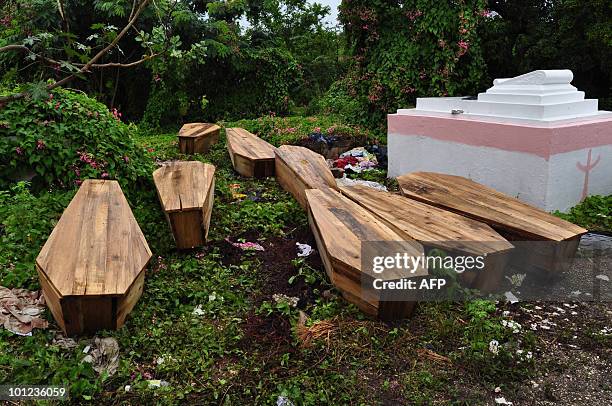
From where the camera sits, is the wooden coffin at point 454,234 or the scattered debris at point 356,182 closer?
the wooden coffin at point 454,234

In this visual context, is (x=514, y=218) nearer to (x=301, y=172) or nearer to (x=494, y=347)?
(x=494, y=347)

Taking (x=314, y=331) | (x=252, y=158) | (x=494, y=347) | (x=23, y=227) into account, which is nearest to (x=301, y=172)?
(x=252, y=158)

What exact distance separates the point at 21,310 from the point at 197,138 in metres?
4.67

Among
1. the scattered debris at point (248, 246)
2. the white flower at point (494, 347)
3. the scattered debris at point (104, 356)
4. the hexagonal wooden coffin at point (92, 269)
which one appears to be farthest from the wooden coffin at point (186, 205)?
the white flower at point (494, 347)

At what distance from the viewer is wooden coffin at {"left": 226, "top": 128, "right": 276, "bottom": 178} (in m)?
5.92

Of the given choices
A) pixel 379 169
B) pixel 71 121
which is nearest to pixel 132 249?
pixel 71 121

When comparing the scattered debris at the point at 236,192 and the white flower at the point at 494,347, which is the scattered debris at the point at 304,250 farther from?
the white flower at the point at 494,347

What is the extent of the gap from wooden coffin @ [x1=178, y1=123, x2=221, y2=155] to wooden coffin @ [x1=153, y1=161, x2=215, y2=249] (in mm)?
2669

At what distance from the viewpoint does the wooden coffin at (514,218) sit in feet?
10.9

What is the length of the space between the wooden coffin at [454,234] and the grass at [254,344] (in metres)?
0.22

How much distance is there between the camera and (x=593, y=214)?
4.50 m

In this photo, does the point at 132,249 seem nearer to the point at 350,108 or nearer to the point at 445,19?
the point at 445,19

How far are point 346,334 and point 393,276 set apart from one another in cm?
45

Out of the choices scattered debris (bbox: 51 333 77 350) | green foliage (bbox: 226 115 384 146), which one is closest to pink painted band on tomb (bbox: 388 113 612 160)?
green foliage (bbox: 226 115 384 146)
